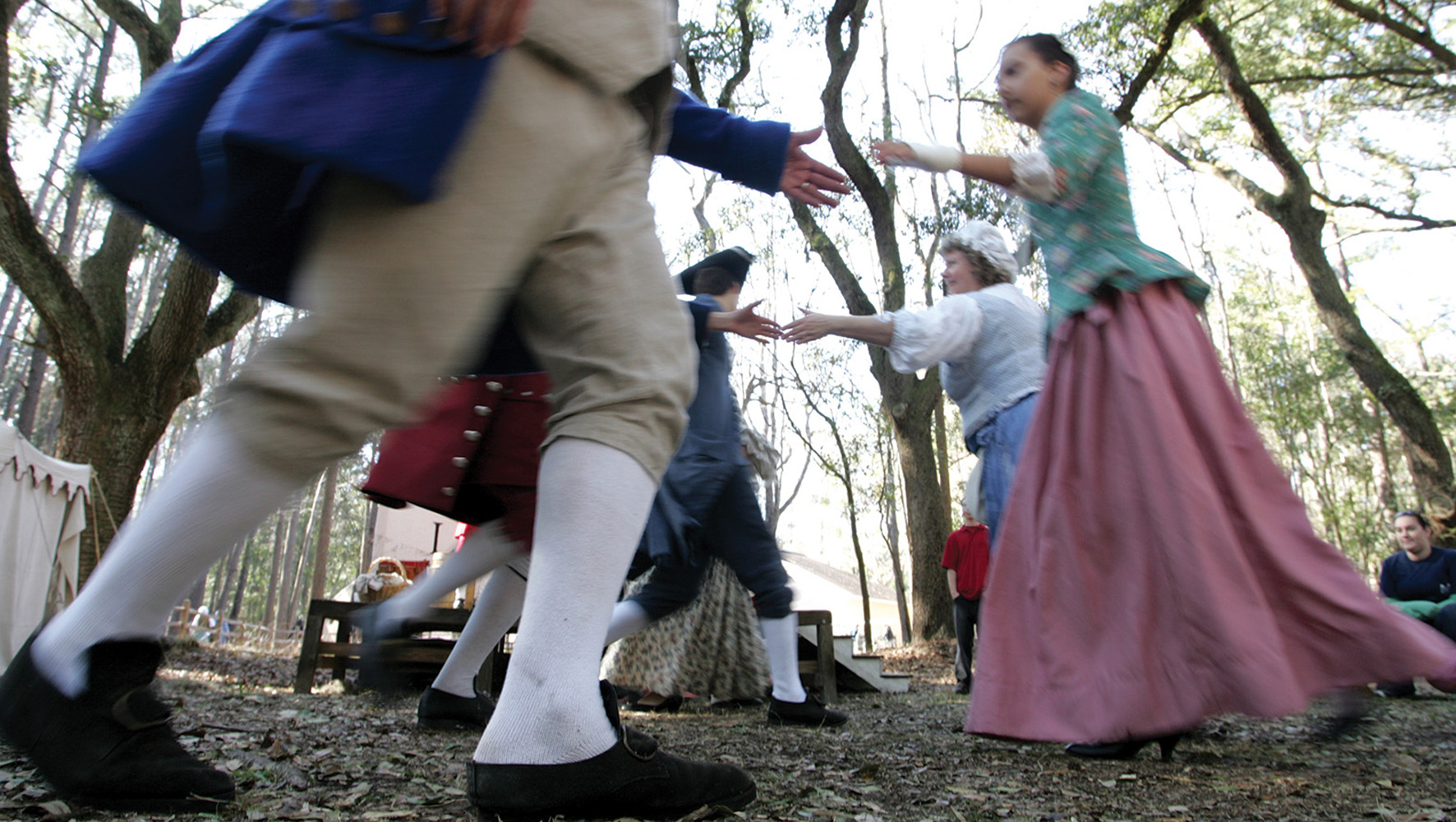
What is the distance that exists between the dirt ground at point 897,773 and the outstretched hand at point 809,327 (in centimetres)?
126

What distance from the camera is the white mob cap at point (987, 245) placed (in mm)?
3311

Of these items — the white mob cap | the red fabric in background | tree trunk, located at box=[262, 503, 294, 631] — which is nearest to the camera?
the white mob cap

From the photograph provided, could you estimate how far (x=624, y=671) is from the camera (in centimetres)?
494

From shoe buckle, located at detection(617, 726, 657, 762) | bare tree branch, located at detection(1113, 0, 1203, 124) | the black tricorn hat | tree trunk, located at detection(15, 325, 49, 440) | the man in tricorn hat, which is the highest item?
bare tree branch, located at detection(1113, 0, 1203, 124)

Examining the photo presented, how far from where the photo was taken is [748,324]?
269 cm

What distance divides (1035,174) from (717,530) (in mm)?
1932

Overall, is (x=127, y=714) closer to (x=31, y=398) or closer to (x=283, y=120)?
(x=283, y=120)

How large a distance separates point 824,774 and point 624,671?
328 centimetres

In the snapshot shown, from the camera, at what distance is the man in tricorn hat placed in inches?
138

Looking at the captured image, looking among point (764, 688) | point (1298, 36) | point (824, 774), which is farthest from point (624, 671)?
point (1298, 36)

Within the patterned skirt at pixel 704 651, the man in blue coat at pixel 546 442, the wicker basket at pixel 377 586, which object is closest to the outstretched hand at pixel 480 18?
the man in blue coat at pixel 546 442

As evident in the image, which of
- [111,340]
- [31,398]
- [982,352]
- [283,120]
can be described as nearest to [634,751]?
[283,120]

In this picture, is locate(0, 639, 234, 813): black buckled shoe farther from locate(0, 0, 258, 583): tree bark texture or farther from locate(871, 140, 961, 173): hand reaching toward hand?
locate(0, 0, 258, 583): tree bark texture

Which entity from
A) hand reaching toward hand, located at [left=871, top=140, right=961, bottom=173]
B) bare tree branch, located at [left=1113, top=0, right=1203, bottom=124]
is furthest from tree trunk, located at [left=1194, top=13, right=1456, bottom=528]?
hand reaching toward hand, located at [left=871, top=140, right=961, bottom=173]
